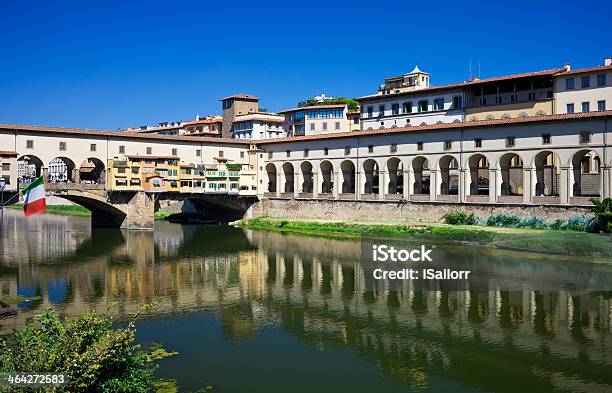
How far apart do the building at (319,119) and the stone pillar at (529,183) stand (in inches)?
1528

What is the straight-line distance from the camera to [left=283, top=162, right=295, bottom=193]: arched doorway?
68500mm

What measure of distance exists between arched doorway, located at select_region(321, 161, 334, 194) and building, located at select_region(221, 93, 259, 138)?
107 ft

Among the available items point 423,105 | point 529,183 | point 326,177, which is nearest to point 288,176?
point 326,177

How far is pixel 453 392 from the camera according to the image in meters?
16.5

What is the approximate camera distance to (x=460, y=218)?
4919cm

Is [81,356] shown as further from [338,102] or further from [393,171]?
[338,102]

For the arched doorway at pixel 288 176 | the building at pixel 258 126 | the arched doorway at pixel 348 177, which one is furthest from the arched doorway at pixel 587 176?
the building at pixel 258 126

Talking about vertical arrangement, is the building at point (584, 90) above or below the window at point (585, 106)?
above

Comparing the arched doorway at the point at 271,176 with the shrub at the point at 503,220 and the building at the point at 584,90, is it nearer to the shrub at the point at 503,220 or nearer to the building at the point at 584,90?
the shrub at the point at 503,220

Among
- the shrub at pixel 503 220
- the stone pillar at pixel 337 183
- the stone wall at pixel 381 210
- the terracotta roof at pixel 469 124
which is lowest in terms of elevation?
the shrub at pixel 503 220

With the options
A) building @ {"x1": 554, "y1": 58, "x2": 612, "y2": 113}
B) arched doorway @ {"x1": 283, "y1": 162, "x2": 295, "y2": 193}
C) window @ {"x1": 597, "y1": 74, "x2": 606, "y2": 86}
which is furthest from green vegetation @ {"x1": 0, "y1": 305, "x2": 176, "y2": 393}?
arched doorway @ {"x1": 283, "y1": 162, "x2": 295, "y2": 193}

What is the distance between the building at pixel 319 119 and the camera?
8294cm

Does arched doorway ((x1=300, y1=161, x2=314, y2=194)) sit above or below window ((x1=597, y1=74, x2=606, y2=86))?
below

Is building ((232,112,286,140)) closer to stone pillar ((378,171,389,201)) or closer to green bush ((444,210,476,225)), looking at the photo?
stone pillar ((378,171,389,201))
